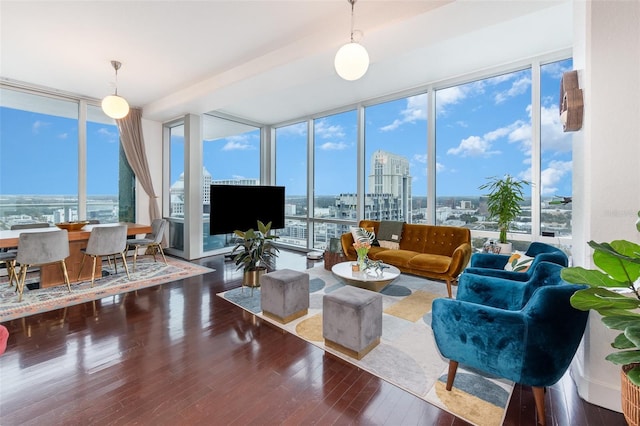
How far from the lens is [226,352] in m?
2.46

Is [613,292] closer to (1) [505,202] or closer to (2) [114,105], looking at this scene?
(1) [505,202]

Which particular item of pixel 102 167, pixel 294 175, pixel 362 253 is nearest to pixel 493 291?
pixel 362 253

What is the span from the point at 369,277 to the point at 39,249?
4087mm

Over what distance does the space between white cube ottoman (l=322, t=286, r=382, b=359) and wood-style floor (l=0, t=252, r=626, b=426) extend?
0.15 metres

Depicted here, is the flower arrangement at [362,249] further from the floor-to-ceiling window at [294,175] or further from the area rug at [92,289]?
the floor-to-ceiling window at [294,175]

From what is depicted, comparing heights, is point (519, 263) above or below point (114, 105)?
below

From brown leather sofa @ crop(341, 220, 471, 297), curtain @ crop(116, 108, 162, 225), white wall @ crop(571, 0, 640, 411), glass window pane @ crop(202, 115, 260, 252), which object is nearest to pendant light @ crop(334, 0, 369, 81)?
white wall @ crop(571, 0, 640, 411)

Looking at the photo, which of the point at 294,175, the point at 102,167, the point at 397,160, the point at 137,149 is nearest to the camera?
the point at 397,160

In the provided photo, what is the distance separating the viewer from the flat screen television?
5.45m

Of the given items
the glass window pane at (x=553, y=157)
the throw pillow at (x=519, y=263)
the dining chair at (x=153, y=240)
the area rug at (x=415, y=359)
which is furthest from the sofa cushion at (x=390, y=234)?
the dining chair at (x=153, y=240)

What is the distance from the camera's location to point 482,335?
1.74m

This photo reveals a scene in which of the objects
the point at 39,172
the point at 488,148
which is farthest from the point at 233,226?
the point at 488,148

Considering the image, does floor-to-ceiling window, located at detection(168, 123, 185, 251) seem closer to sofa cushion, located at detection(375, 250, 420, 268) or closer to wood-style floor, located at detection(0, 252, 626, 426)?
wood-style floor, located at detection(0, 252, 626, 426)

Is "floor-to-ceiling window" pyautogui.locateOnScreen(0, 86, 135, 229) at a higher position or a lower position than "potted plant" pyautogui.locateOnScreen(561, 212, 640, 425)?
higher
